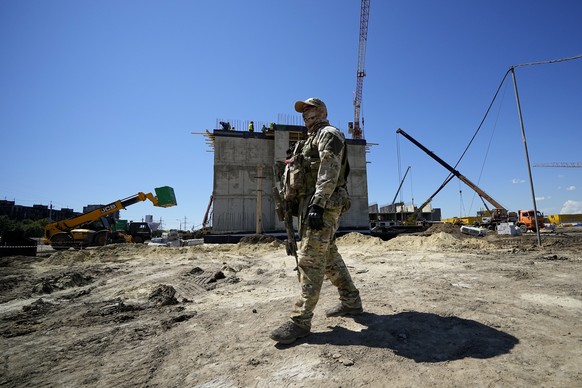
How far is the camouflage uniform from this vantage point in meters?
2.16

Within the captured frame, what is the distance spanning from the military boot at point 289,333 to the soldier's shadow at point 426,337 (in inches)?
2.3

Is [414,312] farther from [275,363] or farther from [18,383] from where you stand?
[18,383]

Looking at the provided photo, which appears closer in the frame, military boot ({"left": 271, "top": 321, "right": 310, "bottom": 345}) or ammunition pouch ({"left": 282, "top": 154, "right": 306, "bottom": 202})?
military boot ({"left": 271, "top": 321, "right": 310, "bottom": 345})

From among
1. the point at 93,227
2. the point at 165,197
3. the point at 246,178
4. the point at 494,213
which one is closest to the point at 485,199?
the point at 494,213

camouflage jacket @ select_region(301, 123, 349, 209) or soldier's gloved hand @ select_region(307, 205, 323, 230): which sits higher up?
camouflage jacket @ select_region(301, 123, 349, 209)

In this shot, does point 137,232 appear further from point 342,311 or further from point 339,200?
point 339,200

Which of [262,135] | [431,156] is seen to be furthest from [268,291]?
[431,156]

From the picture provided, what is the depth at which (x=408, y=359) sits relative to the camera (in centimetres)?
171

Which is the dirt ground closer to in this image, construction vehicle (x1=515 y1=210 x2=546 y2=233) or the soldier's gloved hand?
the soldier's gloved hand

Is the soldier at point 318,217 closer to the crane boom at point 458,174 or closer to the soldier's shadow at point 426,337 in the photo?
the soldier's shadow at point 426,337

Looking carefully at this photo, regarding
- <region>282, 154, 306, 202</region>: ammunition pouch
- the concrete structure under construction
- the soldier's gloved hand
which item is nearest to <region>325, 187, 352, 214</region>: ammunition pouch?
the soldier's gloved hand

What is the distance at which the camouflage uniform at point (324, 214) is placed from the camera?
7.07 ft

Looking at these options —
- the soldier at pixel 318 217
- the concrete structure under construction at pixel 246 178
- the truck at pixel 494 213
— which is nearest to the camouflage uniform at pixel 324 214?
the soldier at pixel 318 217

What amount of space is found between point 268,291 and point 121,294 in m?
2.47
